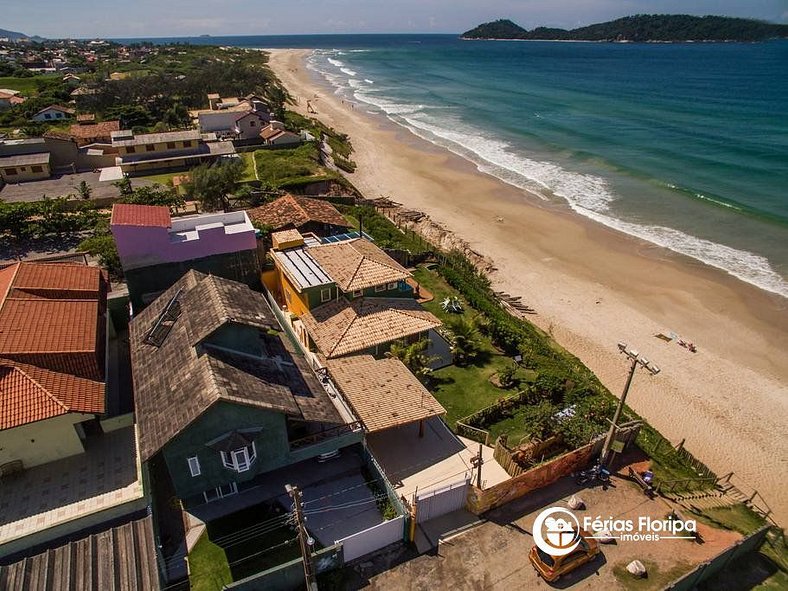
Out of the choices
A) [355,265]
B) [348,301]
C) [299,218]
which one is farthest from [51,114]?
[348,301]

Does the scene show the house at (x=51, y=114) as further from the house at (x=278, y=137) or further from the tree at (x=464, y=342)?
the tree at (x=464, y=342)

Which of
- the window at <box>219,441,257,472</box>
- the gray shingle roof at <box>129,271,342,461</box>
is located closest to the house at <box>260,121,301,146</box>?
the gray shingle roof at <box>129,271,342,461</box>

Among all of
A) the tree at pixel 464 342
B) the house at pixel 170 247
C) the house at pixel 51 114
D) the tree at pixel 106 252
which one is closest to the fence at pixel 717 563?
the tree at pixel 464 342

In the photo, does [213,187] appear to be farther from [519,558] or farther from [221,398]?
[519,558]

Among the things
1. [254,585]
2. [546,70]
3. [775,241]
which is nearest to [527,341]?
[254,585]

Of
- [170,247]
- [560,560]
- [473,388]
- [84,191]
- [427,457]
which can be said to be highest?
[170,247]

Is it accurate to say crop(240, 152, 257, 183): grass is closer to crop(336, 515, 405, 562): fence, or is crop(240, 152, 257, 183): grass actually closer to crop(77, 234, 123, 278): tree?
crop(77, 234, 123, 278): tree
